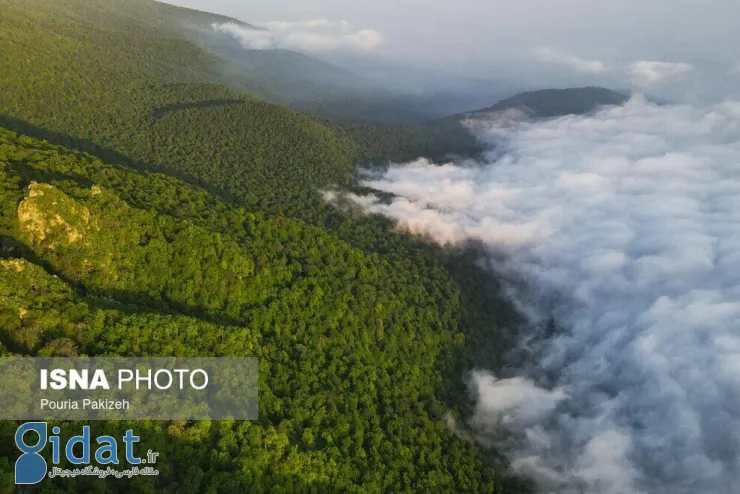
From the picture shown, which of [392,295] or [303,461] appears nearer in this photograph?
[303,461]

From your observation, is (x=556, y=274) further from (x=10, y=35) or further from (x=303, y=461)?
(x=10, y=35)

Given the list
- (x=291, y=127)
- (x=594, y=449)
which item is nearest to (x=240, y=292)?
(x=594, y=449)
